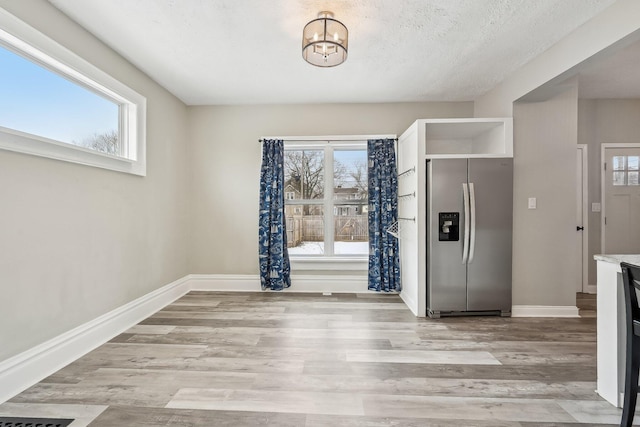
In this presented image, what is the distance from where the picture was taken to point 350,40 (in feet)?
8.60

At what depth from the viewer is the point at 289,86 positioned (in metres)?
3.59

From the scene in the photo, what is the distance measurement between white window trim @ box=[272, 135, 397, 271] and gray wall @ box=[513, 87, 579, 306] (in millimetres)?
1760

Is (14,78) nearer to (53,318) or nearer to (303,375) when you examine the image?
(53,318)

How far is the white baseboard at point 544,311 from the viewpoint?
330cm

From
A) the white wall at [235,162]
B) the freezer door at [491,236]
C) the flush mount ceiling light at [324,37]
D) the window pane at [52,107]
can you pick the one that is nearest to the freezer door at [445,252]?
the freezer door at [491,236]

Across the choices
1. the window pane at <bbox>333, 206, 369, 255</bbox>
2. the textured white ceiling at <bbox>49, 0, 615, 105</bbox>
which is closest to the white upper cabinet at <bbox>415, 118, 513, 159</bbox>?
the textured white ceiling at <bbox>49, 0, 615, 105</bbox>

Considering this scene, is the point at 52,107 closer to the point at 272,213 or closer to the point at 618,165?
the point at 272,213

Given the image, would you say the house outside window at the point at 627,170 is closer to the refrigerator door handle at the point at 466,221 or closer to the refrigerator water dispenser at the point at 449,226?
the refrigerator door handle at the point at 466,221

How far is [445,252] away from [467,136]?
5.46ft

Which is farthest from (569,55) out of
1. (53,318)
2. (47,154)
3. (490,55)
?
(53,318)

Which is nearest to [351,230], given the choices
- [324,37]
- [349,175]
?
[349,175]

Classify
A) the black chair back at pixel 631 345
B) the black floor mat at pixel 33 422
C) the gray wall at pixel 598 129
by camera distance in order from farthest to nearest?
the gray wall at pixel 598 129 → the black floor mat at pixel 33 422 → the black chair back at pixel 631 345

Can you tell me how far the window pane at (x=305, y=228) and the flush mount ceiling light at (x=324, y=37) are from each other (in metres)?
2.36

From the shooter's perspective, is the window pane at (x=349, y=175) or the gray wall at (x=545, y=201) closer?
the gray wall at (x=545, y=201)
